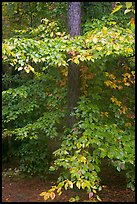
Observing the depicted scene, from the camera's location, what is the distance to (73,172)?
3289 millimetres

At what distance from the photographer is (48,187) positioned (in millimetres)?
5273

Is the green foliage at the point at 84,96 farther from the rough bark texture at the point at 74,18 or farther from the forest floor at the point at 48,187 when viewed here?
the forest floor at the point at 48,187

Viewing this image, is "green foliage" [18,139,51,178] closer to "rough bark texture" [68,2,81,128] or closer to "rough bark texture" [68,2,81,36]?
"rough bark texture" [68,2,81,128]

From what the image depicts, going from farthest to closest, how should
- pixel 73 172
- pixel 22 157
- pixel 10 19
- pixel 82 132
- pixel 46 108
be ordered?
1. pixel 10 19
2. pixel 22 157
3. pixel 46 108
4. pixel 82 132
5. pixel 73 172

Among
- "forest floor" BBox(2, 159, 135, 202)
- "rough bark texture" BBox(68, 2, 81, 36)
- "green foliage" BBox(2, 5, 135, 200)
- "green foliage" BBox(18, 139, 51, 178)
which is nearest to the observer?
"green foliage" BBox(2, 5, 135, 200)

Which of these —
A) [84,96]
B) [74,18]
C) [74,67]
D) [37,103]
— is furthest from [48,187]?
[74,18]

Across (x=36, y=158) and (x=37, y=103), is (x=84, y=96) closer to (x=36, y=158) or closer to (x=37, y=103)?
(x=37, y=103)

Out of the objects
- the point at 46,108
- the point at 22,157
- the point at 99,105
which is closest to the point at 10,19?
the point at 46,108

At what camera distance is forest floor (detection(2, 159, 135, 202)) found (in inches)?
185

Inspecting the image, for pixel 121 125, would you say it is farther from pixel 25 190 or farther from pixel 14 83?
pixel 14 83

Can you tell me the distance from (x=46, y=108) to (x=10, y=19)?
2640 millimetres

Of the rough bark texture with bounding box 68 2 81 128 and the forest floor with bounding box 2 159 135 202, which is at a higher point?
the rough bark texture with bounding box 68 2 81 128

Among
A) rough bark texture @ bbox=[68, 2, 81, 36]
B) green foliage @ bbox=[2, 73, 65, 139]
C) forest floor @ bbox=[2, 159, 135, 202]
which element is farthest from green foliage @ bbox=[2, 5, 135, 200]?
forest floor @ bbox=[2, 159, 135, 202]

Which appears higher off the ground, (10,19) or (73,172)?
(10,19)
